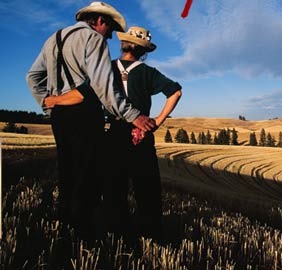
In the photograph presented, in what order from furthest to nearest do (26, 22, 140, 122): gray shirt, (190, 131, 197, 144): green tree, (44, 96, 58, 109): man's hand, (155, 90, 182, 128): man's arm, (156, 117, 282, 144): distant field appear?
(156, 117, 282, 144): distant field → (190, 131, 197, 144): green tree → (155, 90, 182, 128): man's arm → (44, 96, 58, 109): man's hand → (26, 22, 140, 122): gray shirt

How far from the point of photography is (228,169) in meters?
26.6

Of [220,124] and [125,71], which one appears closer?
[125,71]

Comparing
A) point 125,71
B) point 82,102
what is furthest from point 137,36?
point 82,102

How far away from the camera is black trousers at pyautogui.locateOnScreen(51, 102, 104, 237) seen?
114 inches

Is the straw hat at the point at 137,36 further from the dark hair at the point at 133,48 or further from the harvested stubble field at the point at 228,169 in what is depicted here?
the harvested stubble field at the point at 228,169

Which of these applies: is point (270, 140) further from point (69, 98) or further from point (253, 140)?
point (69, 98)

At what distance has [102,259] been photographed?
2992 millimetres

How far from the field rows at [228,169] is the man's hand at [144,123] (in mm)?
14369

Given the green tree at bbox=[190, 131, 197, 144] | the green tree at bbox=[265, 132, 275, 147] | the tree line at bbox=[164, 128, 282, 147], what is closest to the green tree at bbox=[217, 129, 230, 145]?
the tree line at bbox=[164, 128, 282, 147]

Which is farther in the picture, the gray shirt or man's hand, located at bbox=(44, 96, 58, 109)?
man's hand, located at bbox=(44, 96, 58, 109)

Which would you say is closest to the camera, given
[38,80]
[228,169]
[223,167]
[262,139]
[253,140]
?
[38,80]

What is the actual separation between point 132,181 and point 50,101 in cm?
103

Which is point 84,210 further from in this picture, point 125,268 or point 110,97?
point 110,97

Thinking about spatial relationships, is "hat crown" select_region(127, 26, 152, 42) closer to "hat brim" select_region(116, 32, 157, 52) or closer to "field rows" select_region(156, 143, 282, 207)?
"hat brim" select_region(116, 32, 157, 52)
